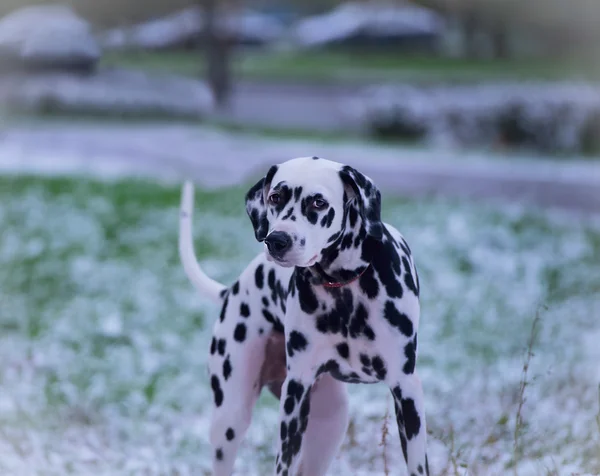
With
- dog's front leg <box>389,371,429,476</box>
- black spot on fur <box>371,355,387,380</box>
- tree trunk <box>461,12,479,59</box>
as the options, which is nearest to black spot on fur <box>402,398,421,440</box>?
dog's front leg <box>389,371,429,476</box>

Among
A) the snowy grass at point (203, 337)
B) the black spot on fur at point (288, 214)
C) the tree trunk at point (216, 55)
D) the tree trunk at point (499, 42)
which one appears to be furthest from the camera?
the tree trunk at point (499, 42)

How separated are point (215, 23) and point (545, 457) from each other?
15027 millimetres

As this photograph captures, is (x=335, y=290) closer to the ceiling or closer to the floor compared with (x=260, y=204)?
closer to the floor

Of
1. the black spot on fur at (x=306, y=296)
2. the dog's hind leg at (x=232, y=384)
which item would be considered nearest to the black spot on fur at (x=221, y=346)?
the dog's hind leg at (x=232, y=384)

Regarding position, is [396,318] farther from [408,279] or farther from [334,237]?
[334,237]

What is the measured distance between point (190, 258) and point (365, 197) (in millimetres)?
1210

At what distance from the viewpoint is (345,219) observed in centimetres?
272

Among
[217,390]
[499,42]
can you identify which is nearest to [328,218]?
[217,390]

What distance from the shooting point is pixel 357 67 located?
20.7 meters

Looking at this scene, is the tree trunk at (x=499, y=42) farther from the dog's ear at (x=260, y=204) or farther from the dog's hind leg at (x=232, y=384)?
the dog's ear at (x=260, y=204)

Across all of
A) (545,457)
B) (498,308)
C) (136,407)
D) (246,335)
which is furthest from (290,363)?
(498,308)

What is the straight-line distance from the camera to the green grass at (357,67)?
60.9ft

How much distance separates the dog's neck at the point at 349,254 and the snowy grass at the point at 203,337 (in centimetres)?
74

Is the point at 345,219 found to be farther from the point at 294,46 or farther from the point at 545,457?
the point at 294,46
